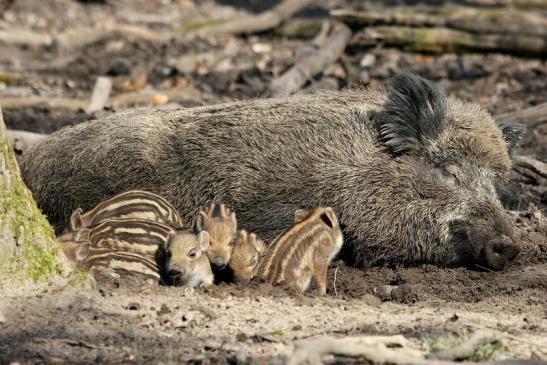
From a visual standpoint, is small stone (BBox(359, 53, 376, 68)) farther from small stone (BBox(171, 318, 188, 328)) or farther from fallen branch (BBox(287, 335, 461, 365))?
fallen branch (BBox(287, 335, 461, 365))

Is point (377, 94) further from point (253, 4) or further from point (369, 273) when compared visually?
point (253, 4)

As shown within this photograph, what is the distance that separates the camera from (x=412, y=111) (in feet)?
25.2

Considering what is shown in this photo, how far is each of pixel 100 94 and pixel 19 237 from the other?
6.92 metres

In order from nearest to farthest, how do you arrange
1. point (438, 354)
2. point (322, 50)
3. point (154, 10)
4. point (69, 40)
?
point (438, 354), point (322, 50), point (69, 40), point (154, 10)

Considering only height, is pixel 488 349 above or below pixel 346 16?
below

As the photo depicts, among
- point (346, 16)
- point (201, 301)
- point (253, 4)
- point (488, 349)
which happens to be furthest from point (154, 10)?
point (488, 349)

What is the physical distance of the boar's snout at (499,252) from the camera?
724cm

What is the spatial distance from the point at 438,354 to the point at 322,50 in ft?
31.0

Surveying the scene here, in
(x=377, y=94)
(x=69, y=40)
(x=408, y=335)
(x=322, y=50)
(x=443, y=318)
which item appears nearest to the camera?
(x=408, y=335)

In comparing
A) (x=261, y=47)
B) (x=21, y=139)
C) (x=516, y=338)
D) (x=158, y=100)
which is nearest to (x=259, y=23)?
(x=261, y=47)

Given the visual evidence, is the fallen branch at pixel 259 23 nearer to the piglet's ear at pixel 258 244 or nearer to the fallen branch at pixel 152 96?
the fallen branch at pixel 152 96

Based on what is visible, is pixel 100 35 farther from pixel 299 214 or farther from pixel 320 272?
pixel 320 272

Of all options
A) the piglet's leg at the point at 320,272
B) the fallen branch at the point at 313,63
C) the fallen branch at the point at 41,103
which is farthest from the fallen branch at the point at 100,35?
the piglet's leg at the point at 320,272

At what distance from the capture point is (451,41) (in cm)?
1470
